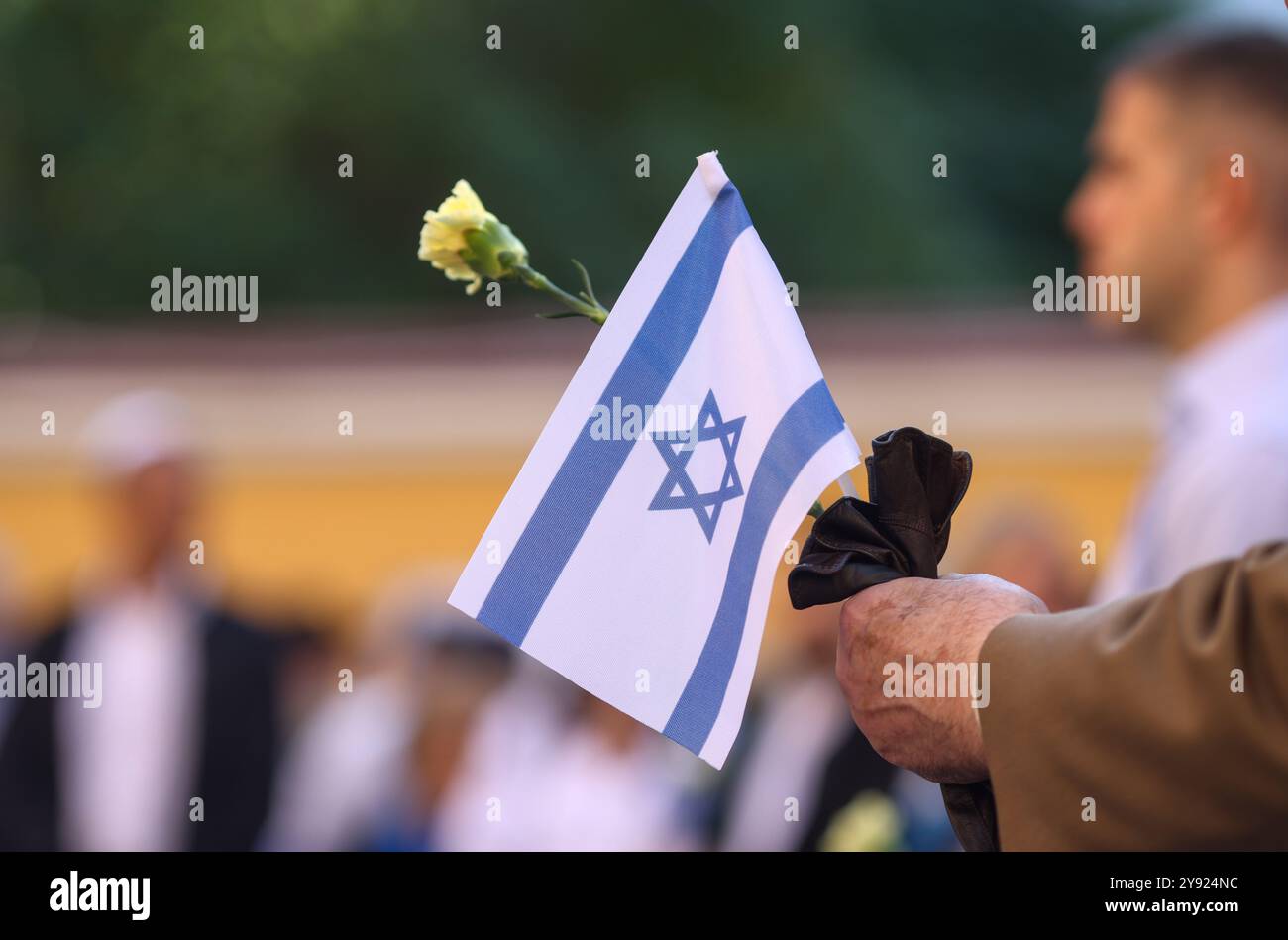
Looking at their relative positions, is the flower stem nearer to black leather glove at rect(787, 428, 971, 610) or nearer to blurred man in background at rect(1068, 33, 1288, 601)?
black leather glove at rect(787, 428, 971, 610)

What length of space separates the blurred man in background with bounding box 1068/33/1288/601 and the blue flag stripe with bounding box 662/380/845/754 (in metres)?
1.38

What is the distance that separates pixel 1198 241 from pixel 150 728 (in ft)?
12.1

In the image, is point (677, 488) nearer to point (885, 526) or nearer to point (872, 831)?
point (885, 526)

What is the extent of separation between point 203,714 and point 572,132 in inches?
569

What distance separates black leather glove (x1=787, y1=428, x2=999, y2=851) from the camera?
74.0 inches

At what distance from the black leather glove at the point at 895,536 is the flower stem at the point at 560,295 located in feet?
1.07

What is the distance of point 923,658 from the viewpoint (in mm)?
1829

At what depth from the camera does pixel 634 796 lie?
5.94 m
